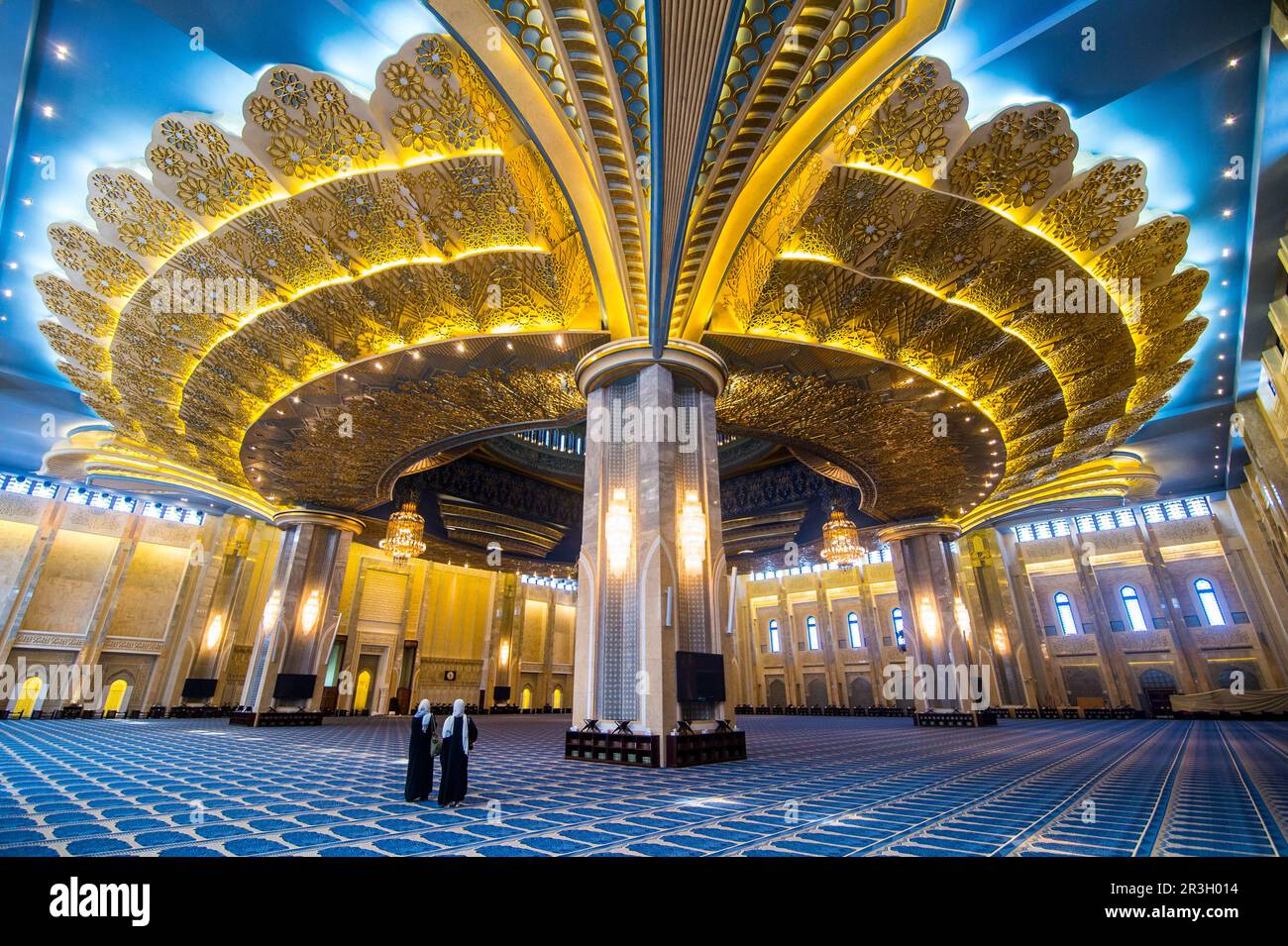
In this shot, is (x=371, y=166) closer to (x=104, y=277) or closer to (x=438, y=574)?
(x=104, y=277)

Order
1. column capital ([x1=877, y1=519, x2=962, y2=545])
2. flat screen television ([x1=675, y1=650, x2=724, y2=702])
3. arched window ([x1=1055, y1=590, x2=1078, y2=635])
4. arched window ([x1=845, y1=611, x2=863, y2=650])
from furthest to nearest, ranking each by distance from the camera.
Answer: arched window ([x1=845, y1=611, x2=863, y2=650])
arched window ([x1=1055, y1=590, x2=1078, y2=635])
column capital ([x1=877, y1=519, x2=962, y2=545])
flat screen television ([x1=675, y1=650, x2=724, y2=702])

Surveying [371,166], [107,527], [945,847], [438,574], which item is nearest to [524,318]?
[371,166]

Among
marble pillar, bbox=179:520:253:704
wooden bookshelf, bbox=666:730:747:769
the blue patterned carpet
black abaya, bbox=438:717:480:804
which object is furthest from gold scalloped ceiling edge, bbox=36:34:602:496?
marble pillar, bbox=179:520:253:704

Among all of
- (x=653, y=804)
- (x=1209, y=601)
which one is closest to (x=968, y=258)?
(x=653, y=804)

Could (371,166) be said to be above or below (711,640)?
above

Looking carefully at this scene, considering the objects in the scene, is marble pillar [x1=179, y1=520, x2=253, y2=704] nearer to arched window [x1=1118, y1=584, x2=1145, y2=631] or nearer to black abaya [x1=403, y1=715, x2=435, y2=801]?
black abaya [x1=403, y1=715, x2=435, y2=801]

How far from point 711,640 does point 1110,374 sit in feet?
29.0

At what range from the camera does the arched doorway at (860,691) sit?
22.5 metres

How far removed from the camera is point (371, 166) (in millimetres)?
6680

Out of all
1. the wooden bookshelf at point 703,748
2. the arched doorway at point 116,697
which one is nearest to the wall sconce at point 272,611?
the arched doorway at point 116,697

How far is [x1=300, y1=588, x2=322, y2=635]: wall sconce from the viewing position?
543 inches

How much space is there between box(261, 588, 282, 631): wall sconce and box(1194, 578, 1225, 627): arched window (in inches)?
1079

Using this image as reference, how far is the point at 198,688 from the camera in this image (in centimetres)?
1531

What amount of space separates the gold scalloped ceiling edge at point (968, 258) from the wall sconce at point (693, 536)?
9.24 feet
